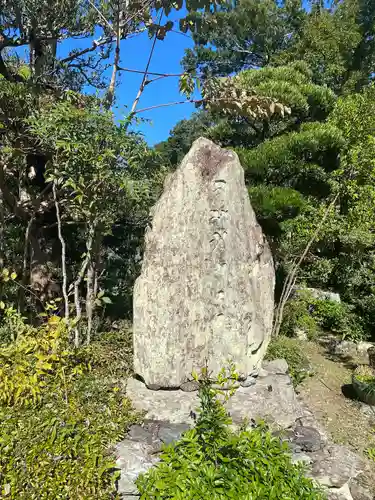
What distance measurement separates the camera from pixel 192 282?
155 inches

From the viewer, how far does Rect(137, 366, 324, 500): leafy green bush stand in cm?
257

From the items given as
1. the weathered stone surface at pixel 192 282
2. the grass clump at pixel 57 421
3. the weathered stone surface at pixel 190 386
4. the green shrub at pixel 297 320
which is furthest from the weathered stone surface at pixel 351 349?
the grass clump at pixel 57 421

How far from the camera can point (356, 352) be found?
27.1 feet

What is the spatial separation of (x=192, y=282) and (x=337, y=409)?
9.80 ft

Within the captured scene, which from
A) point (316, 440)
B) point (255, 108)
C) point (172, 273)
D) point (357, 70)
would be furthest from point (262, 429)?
point (357, 70)

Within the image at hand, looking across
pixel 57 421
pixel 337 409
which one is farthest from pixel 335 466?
pixel 57 421

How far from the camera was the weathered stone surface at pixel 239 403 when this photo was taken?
369 centimetres

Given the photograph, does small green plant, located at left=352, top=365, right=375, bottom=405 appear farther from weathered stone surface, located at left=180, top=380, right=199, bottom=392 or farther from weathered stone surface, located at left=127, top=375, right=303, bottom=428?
weathered stone surface, located at left=180, top=380, right=199, bottom=392

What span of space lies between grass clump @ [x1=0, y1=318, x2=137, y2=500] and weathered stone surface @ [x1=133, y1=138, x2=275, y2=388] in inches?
21.9

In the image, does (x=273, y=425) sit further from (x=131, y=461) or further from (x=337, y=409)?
(x=337, y=409)

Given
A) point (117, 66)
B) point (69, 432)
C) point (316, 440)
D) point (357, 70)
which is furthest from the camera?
point (357, 70)

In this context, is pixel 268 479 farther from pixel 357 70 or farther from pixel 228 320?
pixel 357 70

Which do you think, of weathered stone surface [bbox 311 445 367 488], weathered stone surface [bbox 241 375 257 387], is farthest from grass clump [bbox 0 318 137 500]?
weathered stone surface [bbox 311 445 367 488]

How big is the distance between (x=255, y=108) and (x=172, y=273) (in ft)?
10.6
